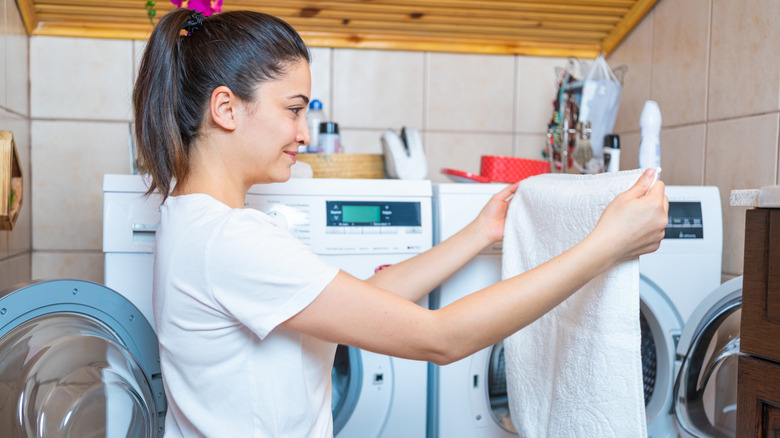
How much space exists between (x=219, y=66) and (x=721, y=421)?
128 centimetres

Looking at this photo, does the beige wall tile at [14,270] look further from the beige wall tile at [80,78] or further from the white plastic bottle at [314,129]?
the white plastic bottle at [314,129]

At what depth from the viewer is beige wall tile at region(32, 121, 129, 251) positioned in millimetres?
1936

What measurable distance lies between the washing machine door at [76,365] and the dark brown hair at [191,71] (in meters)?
0.33

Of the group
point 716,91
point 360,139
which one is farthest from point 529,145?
point 716,91

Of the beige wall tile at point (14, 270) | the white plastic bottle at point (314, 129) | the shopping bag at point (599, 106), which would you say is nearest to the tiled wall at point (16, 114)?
the beige wall tile at point (14, 270)

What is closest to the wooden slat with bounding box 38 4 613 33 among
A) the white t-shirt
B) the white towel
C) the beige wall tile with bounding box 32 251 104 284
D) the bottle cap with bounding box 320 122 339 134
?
the bottle cap with bounding box 320 122 339 134

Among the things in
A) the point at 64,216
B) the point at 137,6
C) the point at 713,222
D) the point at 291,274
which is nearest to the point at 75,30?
the point at 137,6

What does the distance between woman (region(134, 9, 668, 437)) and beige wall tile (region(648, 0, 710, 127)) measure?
0.89 metres

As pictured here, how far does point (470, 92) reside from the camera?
83.4 inches

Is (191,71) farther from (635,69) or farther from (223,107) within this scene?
(635,69)

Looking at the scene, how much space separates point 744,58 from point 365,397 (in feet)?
3.84

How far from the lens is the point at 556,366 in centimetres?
112

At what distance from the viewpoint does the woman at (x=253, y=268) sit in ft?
2.64

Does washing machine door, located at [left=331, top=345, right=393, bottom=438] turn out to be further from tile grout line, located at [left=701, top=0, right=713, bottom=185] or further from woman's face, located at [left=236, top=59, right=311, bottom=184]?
tile grout line, located at [left=701, top=0, right=713, bottom=185]
